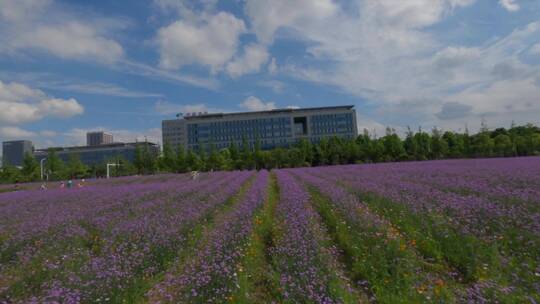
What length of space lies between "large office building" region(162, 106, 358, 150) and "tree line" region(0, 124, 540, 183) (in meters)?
60.4

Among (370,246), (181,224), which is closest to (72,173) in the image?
(181,224)

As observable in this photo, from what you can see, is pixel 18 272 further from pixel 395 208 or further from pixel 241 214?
pixel 395 208

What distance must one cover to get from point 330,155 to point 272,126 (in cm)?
6805

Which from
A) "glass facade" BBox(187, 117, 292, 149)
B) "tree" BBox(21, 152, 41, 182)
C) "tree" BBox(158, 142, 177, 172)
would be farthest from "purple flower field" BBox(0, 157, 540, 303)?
"glass facade" BBox(187, 117, 292, 149)

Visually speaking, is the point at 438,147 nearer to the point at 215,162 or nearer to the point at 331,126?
the point at 215,162

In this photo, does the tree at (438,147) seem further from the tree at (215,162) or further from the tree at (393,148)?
the tree at (215,162)

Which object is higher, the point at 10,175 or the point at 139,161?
the point at 139,161

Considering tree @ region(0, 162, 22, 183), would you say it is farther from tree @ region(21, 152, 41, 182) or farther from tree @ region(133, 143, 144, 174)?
tree @ region(133, 143, 144, 174)

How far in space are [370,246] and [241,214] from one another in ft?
14.9

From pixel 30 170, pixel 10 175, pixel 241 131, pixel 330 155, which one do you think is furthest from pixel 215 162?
pixel 241 131

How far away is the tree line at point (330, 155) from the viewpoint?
61.8 meters

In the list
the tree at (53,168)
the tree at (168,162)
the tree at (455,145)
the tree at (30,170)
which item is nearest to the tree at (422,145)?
the tree at (455,145)

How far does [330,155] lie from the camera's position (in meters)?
70.4

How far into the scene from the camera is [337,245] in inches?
286
